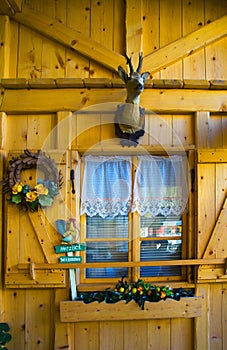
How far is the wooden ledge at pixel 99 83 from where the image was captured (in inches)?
110

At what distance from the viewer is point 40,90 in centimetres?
283

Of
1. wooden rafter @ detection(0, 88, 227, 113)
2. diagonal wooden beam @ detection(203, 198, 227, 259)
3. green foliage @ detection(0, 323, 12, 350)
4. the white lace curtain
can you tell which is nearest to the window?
the white lace curtain

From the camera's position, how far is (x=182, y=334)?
108 inches

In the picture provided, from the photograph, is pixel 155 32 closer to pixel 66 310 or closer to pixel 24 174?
pixel 24 174

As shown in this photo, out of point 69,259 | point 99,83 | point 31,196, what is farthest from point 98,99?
point 69,259

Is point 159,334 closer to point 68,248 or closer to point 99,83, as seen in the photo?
point 68,248

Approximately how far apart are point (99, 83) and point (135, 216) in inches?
46.8

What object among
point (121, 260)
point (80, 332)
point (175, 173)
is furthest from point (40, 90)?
point (80, 332)

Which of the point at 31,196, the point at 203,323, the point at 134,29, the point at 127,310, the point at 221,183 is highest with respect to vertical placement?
the point at 134,29

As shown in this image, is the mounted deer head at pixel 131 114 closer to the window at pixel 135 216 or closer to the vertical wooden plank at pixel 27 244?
the window at pixel 135 216

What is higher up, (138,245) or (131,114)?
(131,114)

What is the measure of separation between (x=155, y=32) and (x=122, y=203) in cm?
157

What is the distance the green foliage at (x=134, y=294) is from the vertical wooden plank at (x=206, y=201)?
0.48 meters

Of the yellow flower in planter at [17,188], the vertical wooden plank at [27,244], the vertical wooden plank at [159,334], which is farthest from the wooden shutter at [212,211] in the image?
the yellow flower in planter at [17,188]
